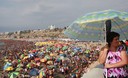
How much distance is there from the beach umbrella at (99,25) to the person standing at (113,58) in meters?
1.06

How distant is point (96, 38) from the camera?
7.17 m

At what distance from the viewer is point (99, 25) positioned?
695cm

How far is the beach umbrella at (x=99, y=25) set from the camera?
6.46 meters

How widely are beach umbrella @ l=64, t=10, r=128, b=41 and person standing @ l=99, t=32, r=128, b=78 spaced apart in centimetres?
106

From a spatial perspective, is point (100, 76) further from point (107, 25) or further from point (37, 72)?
point (37, 72)

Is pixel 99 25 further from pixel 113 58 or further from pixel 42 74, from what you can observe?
pixel 42 74

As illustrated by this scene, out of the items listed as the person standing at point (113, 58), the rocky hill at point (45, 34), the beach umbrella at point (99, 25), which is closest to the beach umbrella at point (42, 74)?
the beach umbrella at point (99, 25)

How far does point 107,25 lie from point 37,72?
9841mm

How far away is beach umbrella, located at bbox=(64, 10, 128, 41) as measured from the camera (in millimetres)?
6465

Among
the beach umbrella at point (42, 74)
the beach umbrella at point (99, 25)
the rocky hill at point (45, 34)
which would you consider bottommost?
the beach umbrella at point (42, 74)

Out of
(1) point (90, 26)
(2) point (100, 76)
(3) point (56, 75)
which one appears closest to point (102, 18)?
(1) point (90, 26)

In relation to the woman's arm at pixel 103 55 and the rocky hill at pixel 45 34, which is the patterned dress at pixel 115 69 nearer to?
the woman's arm at pixel 103 55

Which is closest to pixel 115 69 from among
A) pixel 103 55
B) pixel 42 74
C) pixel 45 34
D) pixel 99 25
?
pixel 103 55

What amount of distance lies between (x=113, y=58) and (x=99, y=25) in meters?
1.90
